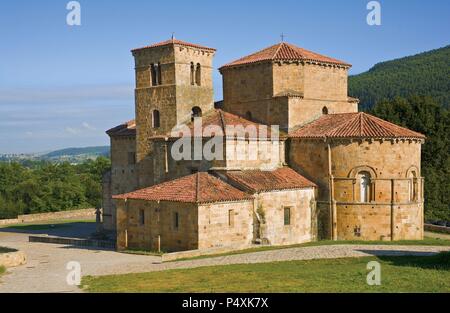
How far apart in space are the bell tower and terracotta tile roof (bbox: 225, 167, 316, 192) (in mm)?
5554

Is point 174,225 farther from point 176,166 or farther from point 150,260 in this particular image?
point 176,166

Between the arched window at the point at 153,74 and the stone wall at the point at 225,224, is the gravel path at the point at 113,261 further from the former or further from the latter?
the arched window at the point at 153,74

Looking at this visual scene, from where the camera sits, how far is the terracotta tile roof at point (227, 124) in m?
33.3

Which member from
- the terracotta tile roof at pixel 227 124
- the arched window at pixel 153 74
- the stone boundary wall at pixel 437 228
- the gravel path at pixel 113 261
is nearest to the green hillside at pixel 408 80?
the stone boundary wall at pixel 437 228

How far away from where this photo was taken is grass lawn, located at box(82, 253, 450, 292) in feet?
58.9

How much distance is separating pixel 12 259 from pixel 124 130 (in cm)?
1526

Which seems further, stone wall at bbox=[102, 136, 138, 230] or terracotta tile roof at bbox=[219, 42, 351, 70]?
stone wall at bbox=[102, 136, 138, 230]

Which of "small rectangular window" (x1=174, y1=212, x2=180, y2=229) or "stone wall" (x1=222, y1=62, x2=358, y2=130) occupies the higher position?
"stone wall" (x1=222, y1=62, x2=358, y2=130)

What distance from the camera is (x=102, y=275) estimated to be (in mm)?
22828

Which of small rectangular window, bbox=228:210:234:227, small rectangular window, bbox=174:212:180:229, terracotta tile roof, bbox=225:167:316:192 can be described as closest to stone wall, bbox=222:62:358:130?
terracotta tile roof, bbox=225:167:316:192

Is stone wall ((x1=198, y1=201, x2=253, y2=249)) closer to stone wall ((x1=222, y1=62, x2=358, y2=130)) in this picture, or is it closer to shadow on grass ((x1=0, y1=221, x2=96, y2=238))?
stone wall ((x1=222, y1=62, x2=358, y2=130))

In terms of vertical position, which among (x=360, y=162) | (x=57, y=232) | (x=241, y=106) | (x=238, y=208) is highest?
(x=241, y=106)
